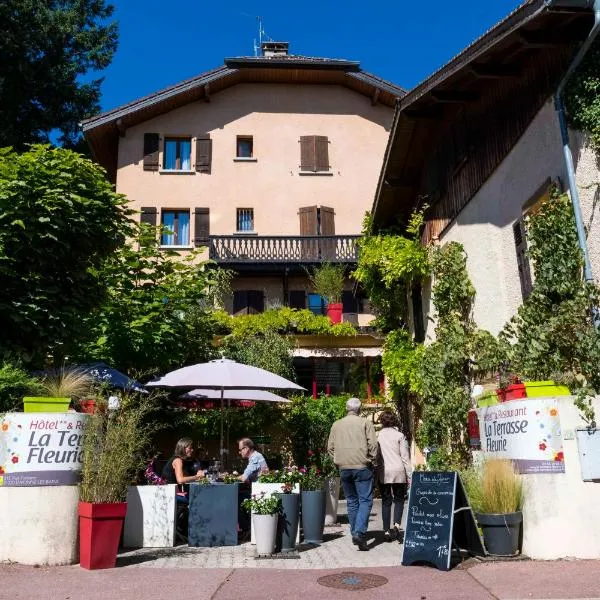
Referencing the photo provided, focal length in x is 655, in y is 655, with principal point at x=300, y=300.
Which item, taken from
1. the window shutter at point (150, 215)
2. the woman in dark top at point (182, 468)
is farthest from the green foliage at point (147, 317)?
the window shutter at point (150, 215)

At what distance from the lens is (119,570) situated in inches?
262

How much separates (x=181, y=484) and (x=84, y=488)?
7.02 feet

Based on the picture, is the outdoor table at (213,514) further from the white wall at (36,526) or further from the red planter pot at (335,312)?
the red planter pot at (335,312)

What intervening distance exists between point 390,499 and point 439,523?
76.0 inches

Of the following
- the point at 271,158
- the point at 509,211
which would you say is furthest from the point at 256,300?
the point at 509,211

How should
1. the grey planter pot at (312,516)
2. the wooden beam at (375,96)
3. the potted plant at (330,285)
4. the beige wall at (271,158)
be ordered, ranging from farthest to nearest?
1. the wooden beam at (375,96)
2. the beige wall at (271,158)
3. the potted plant at (330,285)
4. the grey planter pot at (312,516)

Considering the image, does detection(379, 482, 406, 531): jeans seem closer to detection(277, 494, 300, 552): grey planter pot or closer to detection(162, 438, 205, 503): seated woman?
detection(277, 494, 300, 552): grey planter pot

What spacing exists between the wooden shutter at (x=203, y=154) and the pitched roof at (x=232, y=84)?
1.79 metres

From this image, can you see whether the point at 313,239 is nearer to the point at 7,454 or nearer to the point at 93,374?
the point at 93,374

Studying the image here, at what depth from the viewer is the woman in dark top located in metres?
8.82

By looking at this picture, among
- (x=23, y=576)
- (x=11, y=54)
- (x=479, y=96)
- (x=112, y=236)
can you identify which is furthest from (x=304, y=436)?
(x=11, y=54)

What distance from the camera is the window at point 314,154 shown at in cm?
2591

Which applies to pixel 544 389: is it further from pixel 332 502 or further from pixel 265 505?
pixel 332 502

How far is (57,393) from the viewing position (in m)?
7.29
